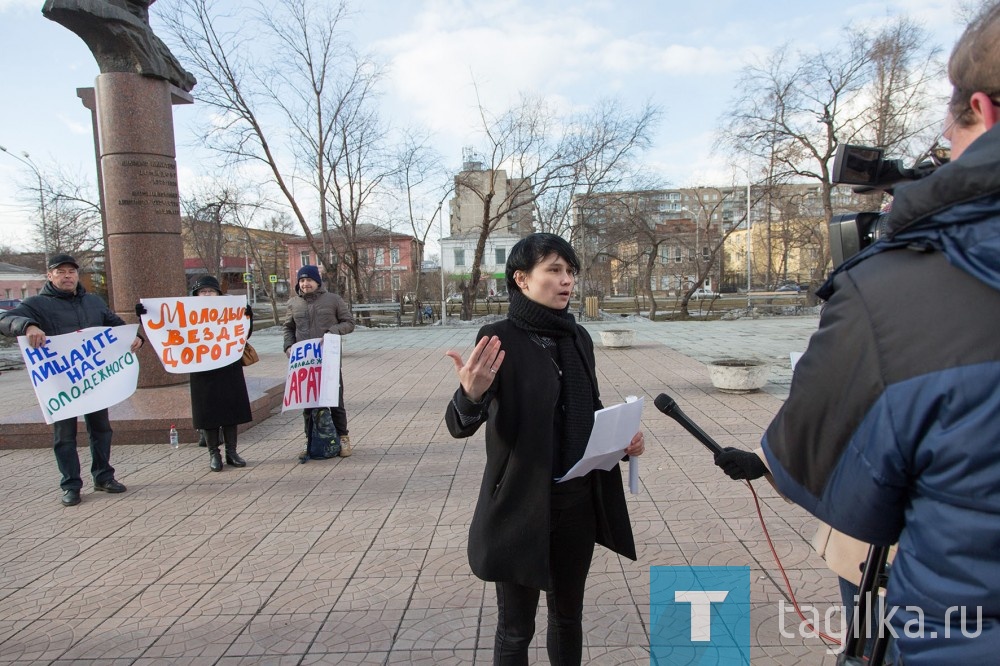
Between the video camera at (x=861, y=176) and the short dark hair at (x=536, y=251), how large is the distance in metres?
0.99

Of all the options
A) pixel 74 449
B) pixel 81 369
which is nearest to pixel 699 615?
pixel 74 449

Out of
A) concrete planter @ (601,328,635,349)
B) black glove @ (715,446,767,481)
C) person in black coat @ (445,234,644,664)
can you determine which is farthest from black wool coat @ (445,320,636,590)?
concrete planter @ (601,328,635,349)

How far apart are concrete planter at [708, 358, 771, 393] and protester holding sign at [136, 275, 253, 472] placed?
242 inches

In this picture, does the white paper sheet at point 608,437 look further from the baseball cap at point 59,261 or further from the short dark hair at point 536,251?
the baseball cap at point 59,261

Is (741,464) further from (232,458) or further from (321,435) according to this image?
(232,458)

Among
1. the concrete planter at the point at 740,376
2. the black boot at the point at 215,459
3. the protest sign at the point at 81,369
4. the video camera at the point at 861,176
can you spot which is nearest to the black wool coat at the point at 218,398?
the black boot at the point at 215,459

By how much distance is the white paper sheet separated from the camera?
2.03 m

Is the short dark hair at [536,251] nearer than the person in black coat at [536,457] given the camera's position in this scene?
No

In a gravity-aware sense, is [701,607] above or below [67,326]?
below

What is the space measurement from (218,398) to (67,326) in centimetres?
133

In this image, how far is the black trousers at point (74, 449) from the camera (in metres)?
4.97

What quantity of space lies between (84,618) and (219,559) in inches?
30.3

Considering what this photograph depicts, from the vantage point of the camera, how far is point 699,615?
3082mm

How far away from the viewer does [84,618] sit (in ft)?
10.5
